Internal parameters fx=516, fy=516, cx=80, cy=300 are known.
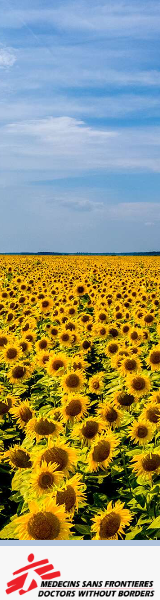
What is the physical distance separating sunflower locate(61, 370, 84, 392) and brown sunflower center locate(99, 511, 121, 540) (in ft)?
10.8

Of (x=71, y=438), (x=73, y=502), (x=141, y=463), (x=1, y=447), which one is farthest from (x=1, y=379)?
(x=73, y=502)

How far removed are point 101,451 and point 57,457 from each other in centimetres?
75

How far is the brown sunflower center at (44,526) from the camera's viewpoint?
3516mm

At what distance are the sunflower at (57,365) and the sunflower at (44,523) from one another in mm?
4397

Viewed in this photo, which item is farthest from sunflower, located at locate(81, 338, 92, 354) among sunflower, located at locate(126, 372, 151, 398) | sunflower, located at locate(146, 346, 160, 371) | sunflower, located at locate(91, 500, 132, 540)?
sunflower, located at locate(91, 500, 132, 540)

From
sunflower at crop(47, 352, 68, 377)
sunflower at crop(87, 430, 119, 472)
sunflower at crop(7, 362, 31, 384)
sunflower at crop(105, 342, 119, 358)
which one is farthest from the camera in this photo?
sunflower at crop(105, 342, 119, 358)

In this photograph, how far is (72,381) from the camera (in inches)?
281

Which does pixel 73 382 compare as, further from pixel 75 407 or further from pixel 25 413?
pixel 25 413

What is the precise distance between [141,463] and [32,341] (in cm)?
588

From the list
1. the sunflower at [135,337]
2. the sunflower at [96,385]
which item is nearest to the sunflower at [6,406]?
the sunflower at [96,385]

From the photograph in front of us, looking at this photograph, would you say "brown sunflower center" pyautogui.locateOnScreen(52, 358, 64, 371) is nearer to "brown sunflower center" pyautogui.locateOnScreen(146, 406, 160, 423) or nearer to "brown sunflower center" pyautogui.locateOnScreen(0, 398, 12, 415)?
"brown sunflower center" pyautogui.locateOnScreen(0, 398, 12, 415)

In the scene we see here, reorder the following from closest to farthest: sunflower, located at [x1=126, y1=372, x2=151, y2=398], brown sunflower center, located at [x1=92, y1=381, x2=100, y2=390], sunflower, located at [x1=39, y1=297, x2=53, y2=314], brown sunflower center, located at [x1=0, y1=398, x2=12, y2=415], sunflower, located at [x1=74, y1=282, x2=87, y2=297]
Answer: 1. brown sunflower center, located at [x1=0, y1=398, x2=12, y2=415]
2. sunflower, located at [x1=126, y1=372, x2=151, y2=398]
3. brown sunflower center, located at [x1=92, y1=381, x2=100, y2=390]
4. sunflower, located at [x1=39, y1=297, x2=53, y2=314]
5. sunflower, located at [x1=74, y1=282, x2=87, y2=297]

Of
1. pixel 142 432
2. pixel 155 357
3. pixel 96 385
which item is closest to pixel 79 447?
pixel 142 432

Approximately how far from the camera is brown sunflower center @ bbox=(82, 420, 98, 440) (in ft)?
17.4
